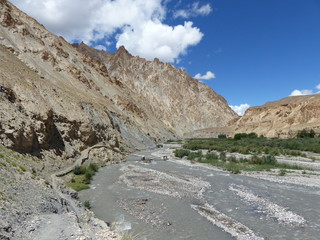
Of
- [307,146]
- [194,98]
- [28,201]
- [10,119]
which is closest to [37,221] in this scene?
[28,201]

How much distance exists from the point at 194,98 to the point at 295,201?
148 metres

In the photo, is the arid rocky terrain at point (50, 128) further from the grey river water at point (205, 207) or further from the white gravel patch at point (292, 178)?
the white gravel patch at point (292, 178)

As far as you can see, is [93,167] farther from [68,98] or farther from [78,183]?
[68,98]

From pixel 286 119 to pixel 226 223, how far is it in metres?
A: 89.9

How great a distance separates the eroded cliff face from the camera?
83.9 metres

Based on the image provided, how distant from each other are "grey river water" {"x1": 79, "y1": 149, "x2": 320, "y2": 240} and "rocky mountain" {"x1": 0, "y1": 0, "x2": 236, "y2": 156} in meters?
7.39

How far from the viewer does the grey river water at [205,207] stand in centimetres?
1245

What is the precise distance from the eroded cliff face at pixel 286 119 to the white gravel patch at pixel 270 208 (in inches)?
2522

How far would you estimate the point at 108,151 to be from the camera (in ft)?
119

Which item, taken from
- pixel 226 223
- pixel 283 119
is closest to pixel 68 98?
pixel 226 223

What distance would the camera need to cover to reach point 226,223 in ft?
43.7

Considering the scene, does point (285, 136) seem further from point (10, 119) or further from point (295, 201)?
point (10, 119)

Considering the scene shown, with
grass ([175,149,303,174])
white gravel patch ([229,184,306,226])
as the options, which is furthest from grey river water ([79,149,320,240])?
grass ([175,149,303,174])

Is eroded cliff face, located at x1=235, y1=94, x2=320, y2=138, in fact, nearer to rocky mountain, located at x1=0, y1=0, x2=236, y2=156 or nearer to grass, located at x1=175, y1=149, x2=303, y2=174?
rocky mountain, located at x1=0, y1=0, x2=236, y2=156
